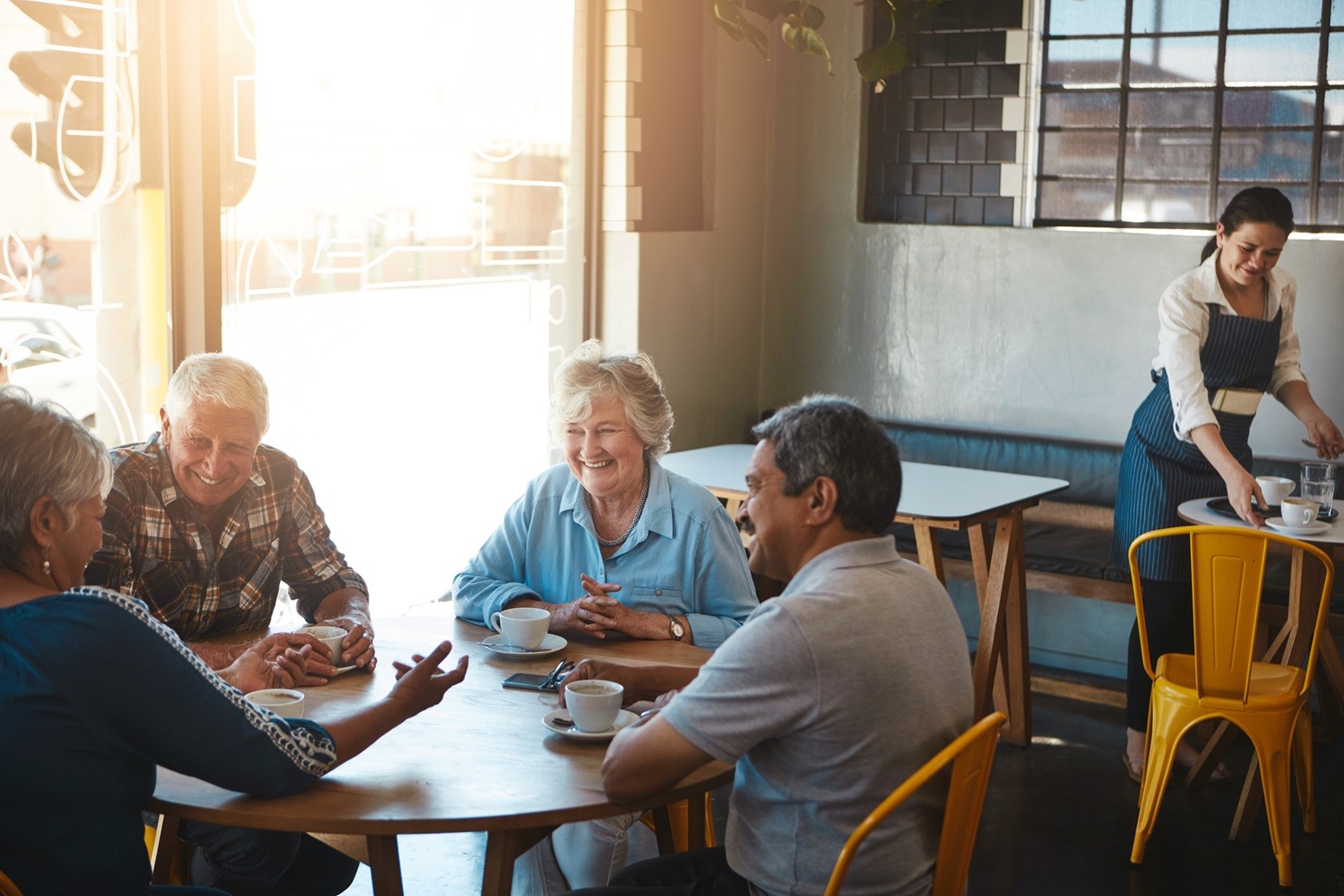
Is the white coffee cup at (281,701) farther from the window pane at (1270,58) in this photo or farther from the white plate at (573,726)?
the window pane at (1270,58)

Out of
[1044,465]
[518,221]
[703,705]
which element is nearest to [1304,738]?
[1044,465]

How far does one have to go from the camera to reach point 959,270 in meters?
5.59

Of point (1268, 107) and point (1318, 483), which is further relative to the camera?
point (1268, 107)

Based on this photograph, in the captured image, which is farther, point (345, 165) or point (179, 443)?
point (345, 165)

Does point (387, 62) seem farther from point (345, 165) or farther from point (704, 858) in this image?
point (704, 858)

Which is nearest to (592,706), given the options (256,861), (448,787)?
(448,787)

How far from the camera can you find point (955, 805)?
1.75 meters

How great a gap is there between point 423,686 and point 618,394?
94cm

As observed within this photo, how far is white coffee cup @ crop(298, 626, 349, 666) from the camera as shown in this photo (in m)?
2.34

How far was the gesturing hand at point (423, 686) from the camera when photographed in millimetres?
2010

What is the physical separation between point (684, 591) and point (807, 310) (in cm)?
346

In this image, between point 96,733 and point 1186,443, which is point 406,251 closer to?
point 1186,443

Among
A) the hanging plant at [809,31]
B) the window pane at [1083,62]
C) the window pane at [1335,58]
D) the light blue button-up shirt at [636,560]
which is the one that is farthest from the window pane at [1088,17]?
the light blue button-up shirt at [636,560]

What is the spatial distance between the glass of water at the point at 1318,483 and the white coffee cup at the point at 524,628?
7.74 feet
